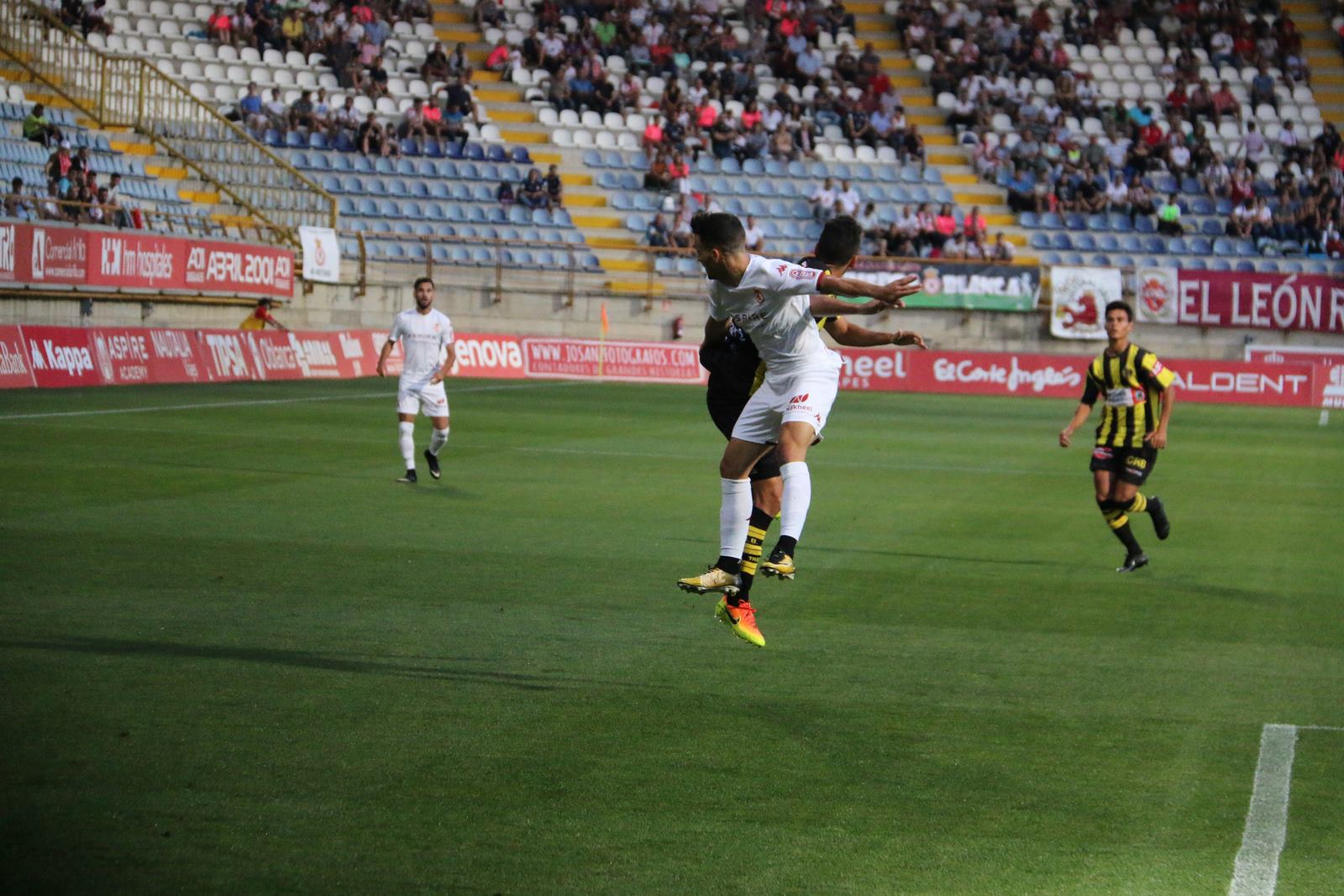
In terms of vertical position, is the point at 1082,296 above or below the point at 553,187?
below

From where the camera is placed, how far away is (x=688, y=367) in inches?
1503

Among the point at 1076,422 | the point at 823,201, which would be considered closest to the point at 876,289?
the point at 1076,422

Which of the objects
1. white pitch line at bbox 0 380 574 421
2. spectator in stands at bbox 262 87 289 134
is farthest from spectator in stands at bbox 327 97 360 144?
white pitch line at bbox 0 380 574 421

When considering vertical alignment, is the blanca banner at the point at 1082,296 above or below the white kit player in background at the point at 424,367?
above

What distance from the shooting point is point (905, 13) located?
48062mm

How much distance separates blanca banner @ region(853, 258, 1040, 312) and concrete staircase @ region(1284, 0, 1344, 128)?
12.8 m

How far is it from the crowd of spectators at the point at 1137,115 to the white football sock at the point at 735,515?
3566 centimetres

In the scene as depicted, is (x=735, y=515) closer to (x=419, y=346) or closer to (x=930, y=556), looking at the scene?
(x=930, y=556)

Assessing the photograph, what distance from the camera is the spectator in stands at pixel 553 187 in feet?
132

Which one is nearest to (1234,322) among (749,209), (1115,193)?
(1115,193)

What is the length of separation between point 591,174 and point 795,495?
35.2 m

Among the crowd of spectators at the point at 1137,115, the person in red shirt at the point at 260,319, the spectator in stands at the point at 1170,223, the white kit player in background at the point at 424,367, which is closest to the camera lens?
the white kit player in background at the point at 424,367

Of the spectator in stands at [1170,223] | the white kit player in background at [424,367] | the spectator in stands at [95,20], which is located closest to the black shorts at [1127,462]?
the white kit player in background at [424,367]

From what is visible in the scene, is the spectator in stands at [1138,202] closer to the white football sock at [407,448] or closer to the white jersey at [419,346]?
the white jersey at [419,346]
